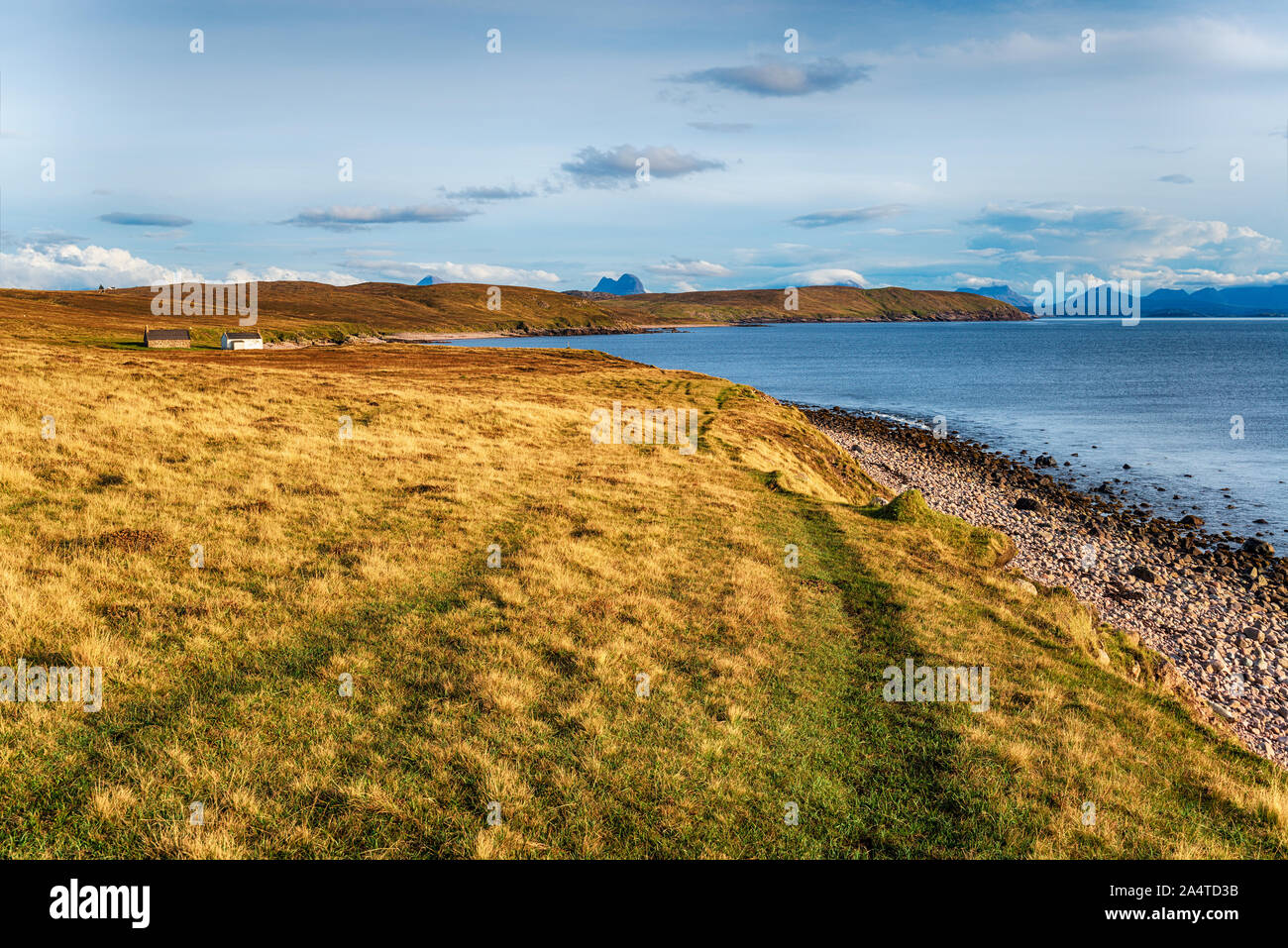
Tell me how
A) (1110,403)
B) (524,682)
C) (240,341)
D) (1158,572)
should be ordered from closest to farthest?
(524,682) < (1158,572) < (1110,403) < (240,341)

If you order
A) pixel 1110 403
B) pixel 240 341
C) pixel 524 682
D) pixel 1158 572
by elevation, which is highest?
pixel 240 341

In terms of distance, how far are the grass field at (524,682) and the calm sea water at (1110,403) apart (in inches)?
1268

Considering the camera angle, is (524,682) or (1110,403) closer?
(524,682)

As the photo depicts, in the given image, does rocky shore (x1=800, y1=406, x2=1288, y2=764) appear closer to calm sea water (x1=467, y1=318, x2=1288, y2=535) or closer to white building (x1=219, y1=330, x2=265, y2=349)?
calm sea water (x1=467, y1=318, x2=1288, y2=535)

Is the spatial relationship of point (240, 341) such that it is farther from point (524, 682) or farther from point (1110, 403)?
point (1110, 403)

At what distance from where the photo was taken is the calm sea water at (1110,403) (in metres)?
47.2

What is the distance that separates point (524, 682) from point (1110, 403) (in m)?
98.6

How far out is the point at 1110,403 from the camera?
86812mm

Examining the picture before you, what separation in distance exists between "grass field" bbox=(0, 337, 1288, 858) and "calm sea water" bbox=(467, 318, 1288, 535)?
3220 cm

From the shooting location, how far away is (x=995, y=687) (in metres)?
13.3

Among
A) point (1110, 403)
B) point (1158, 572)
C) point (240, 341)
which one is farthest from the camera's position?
point (240, 341)

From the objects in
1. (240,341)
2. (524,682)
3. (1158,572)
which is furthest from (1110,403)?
(240,341)

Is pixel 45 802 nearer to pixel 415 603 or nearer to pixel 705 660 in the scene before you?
pixel 415 603
